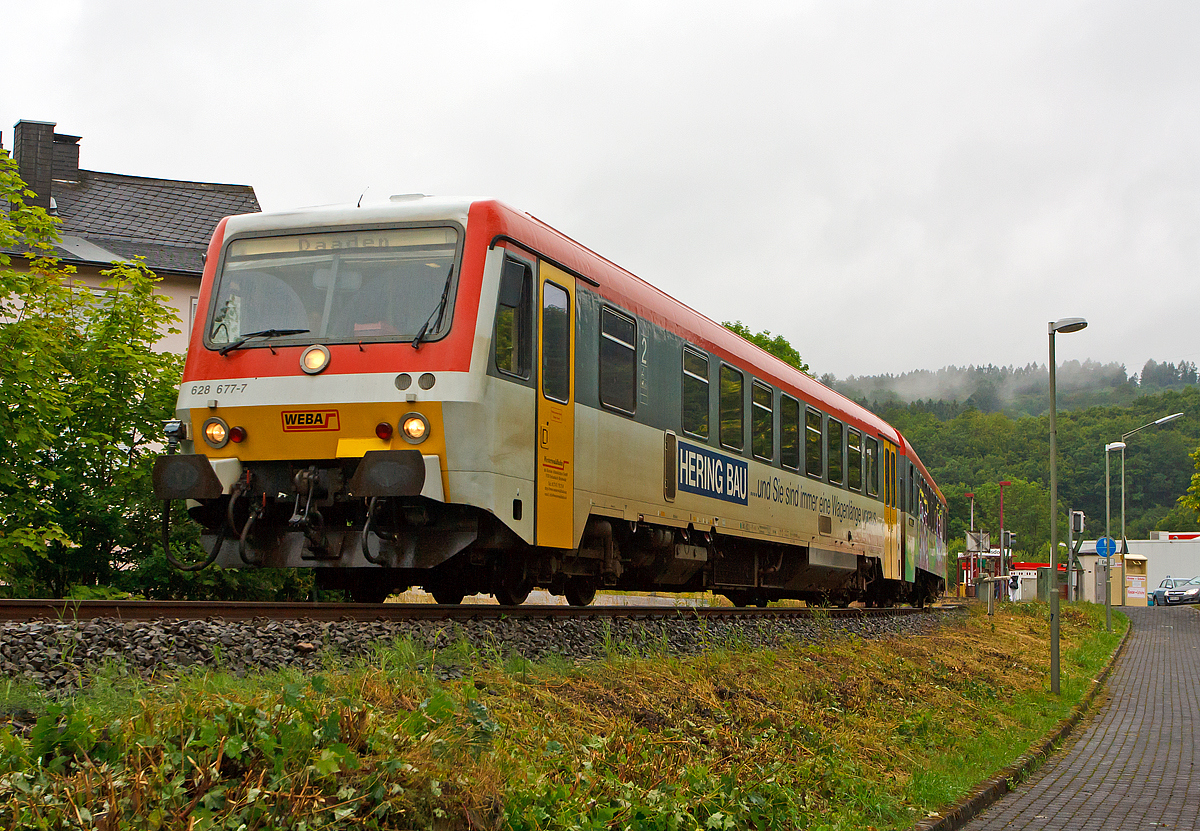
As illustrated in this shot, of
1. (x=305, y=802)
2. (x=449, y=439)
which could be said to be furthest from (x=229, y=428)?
(x=305, y=802)

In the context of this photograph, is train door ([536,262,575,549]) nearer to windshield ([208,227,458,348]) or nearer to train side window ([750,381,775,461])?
windshield ([208,227,458,348])

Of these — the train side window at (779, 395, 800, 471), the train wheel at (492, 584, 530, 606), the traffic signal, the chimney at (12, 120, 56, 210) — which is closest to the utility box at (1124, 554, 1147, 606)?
the traffic signal

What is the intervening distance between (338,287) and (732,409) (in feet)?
19.6

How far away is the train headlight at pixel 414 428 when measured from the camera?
9.11m

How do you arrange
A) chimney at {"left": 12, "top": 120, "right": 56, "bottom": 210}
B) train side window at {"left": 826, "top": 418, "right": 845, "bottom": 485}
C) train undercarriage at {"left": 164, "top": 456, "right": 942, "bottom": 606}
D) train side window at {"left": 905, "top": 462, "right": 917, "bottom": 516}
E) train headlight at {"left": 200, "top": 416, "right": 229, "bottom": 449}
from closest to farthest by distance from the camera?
1. train undercarriage at {"left": 164, "top": 456, "right": 942, "bottom": 606}
2. train headlight at {"left": 200, "top": 416, "right": 229, "bottom": 449}
3. train side window at {"left": 826, "top": 418, "right": 845, "bottom": 485}
4. train side window at {"left": 905, "top": 462, "right": 917, "bottom": 516}
5. chimney at {"left": 12, "top": 120, "right": 56, "bottom": 210}

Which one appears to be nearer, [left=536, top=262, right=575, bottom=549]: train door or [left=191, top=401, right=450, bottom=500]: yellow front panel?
[left=191, top=401, right=450, bottom=500]: yellow front panel

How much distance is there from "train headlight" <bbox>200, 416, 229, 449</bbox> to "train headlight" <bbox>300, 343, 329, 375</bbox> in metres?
0.86

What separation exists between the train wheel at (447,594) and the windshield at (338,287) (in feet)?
10.4

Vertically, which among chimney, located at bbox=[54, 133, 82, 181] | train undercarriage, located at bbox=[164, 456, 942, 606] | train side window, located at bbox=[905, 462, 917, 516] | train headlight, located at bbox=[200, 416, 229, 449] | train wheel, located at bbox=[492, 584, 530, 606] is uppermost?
chimney, located at bbox=[54, 133, 82, 181]

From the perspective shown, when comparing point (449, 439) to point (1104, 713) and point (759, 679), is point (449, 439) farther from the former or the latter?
point (1104, 713)

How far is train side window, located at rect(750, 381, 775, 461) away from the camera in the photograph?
595 inches

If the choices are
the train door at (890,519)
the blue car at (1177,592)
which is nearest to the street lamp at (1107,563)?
the train door at (890,519)

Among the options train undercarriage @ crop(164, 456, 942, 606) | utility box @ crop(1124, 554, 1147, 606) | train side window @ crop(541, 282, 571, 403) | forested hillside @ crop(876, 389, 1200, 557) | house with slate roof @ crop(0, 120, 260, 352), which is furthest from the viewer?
forested hillside @ crop(876, 389, 1200, 557)

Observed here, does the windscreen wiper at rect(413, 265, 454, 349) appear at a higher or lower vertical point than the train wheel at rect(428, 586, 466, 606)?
higher
